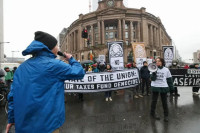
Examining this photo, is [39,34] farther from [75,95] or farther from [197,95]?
[197,95]

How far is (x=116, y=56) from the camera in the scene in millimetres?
8453

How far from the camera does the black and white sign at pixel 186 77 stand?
24.8ft

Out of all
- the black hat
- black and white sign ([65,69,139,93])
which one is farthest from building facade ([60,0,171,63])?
the black hat

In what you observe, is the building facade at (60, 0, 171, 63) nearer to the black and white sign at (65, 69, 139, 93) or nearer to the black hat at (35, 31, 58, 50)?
the black and white sign at (65, 69, 139, 93)

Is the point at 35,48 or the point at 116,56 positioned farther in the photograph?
the point at 116,56

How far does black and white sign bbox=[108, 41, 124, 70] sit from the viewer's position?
844 cm

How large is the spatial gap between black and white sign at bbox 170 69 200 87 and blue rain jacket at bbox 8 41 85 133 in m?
7.96

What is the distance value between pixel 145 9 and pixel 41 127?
5818 cm

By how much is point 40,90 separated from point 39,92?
0.02 m

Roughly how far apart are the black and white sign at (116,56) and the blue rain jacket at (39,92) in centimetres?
705

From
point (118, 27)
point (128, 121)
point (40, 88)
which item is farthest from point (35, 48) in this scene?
point (118, 27)

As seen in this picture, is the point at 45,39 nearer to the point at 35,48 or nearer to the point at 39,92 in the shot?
the point at 35,48

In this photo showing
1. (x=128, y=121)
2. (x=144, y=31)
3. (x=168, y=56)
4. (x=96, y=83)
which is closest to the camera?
(x=128, y=121)

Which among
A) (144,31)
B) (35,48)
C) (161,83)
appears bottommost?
(161,83)
